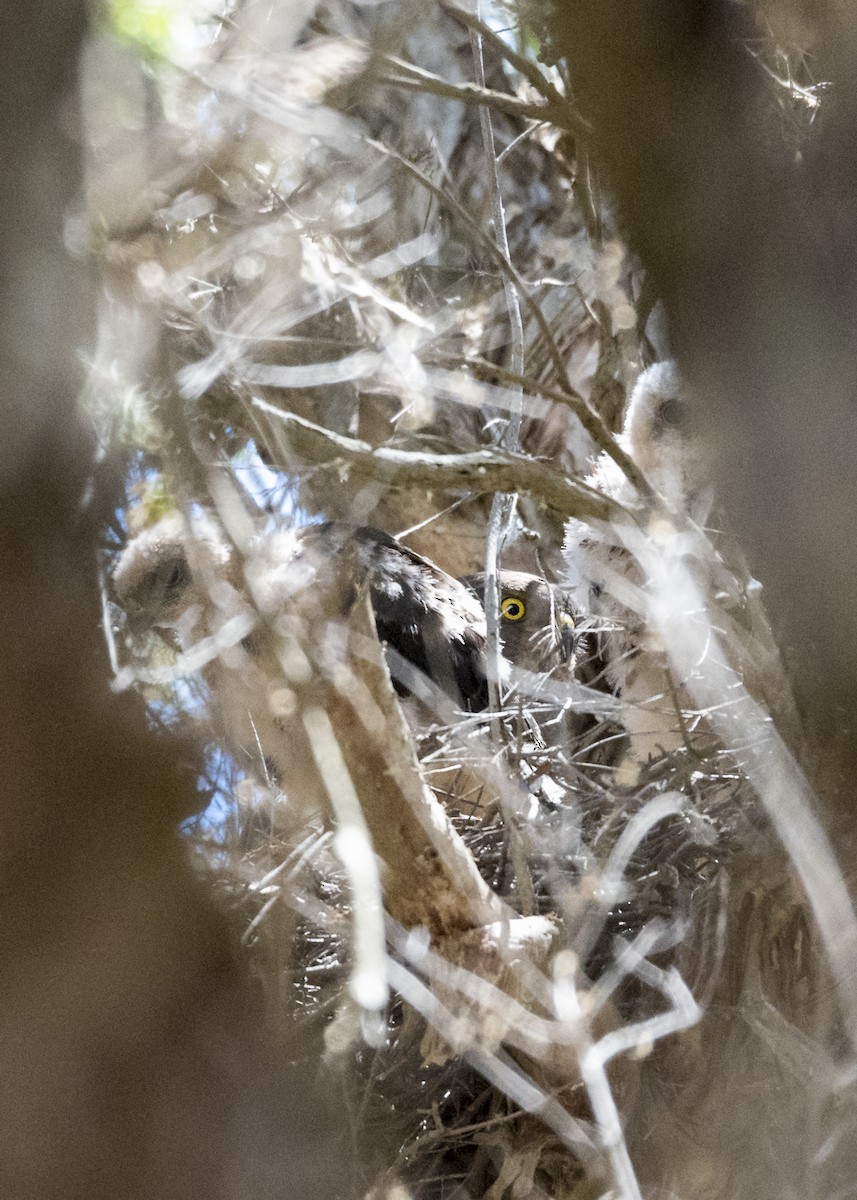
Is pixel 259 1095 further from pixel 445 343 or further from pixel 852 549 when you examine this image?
pixel 445 343

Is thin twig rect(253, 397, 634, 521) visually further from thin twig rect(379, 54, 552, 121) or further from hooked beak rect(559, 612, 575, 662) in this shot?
hooked beak rect(559, 612, 575, 662)

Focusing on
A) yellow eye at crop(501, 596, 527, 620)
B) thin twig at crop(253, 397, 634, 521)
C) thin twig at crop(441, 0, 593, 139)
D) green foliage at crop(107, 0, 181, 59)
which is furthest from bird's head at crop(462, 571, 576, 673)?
green foliage at crop(107, 0, 181, 59)

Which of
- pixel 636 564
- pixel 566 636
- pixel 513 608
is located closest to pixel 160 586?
pixel 636 564

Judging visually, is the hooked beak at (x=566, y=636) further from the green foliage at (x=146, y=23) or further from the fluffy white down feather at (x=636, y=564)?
the green foliage at (x=146, y=23)

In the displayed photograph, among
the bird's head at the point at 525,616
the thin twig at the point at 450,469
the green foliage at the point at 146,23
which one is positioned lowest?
the bird's head at the point at 525,616

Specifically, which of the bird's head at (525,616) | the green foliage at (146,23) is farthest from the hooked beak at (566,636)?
Answer: the green foliage at (146,23)

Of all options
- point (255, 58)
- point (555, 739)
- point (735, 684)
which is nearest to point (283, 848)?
point (555, 739)
